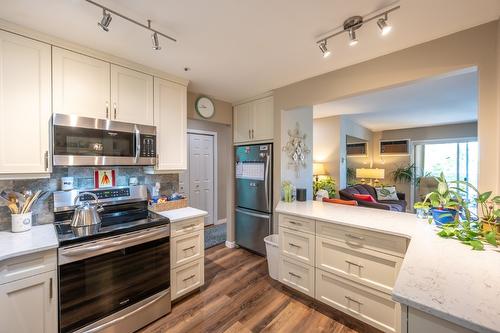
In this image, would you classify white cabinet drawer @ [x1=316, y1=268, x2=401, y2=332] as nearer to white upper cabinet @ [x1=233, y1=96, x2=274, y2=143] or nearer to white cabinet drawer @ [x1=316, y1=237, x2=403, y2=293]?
white cabinet drawer @ [x1=316, y1=237, x2=403, y2=293]

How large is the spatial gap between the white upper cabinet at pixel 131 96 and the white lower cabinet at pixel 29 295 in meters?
1.23

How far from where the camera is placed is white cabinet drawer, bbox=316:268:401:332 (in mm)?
1624

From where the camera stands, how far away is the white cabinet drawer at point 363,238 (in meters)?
1.60

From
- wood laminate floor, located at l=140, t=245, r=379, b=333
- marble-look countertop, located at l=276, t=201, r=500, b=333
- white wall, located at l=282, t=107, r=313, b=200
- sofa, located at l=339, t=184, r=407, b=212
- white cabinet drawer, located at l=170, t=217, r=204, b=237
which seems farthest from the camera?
sofa, located at l=339, t=184, r=407, b=212

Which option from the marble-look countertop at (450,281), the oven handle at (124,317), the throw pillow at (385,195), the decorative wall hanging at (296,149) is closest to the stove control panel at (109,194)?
the oven handle at (124,317)

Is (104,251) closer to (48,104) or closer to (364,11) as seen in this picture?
(48,104)

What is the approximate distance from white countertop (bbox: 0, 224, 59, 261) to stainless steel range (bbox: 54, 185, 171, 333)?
62 millimetres

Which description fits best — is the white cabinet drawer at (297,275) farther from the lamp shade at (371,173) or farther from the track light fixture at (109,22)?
the lamp shade at (371,173)

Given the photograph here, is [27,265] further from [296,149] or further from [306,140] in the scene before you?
[306,140]

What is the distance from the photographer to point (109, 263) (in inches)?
64.2

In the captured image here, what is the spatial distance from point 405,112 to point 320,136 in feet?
5.70

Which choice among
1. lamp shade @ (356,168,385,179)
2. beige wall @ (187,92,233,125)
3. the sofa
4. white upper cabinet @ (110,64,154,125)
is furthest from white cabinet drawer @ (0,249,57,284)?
lamp shade @ (356,168,385,179)

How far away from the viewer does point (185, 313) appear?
78.5 inches

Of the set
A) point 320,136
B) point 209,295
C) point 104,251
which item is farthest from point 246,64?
point 320,136
